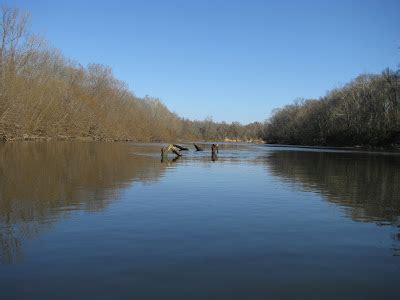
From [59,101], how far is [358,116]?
69679mm

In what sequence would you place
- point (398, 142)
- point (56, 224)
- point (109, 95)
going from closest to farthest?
point (56, 224) < point (398, 142) < point (109, 95)

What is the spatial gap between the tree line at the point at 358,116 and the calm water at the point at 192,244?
7544 centimetres

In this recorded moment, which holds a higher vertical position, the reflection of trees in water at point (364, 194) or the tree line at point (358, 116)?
the tree line at point (358, 116)

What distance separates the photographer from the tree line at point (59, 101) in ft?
221

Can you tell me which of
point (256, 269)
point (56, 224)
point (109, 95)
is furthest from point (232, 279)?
point (109, 95)

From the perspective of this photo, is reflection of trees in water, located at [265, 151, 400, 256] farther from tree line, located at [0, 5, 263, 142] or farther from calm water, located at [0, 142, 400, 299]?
tree line, located at [0, 5, 263, 142]

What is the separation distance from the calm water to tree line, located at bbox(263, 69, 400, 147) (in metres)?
75.4

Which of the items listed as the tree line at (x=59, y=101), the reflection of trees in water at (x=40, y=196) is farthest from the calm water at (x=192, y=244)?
the tree line at (x=59, y=101)

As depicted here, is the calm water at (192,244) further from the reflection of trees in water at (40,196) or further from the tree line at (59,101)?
the tree line at (59,101)

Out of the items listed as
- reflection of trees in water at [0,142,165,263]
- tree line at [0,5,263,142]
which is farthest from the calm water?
tree line at [0,5,263,142]

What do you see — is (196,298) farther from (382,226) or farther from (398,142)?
(398,142)

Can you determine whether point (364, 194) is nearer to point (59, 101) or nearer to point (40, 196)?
point (40, 196)

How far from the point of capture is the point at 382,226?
12039 mm

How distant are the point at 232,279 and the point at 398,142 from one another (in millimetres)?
82231
